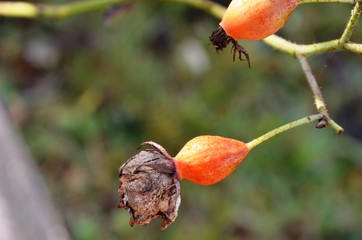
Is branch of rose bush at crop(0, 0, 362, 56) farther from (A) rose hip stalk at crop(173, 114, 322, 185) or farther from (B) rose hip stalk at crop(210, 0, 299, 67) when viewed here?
(A) rose hip stalk at crop(173, 114, 322, 185)

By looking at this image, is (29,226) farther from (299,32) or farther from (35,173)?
(299,32)

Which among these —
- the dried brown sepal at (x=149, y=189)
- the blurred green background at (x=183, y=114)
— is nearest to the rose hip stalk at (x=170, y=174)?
the dried brown sepal at (x=149, y=189)

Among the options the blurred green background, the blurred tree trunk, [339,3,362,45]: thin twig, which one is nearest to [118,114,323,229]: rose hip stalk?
[339,3,362,45]: thin twig

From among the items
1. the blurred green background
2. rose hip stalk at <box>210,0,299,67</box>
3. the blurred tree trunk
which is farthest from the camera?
the blurred green background

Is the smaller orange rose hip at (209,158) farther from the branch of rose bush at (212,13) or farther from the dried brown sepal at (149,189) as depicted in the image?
the branch of rose bush at (212,13)

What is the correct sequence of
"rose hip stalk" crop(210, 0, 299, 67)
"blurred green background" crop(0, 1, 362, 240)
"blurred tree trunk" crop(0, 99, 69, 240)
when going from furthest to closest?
"blurred green background" crop(0, 1, 362, 240)
"blurred tree trunk" crop(0, 99, 69, 240)
"rose hip stalk" crop(210, 0, 299, 67)

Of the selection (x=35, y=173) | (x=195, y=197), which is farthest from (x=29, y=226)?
(x=195, y=197)
